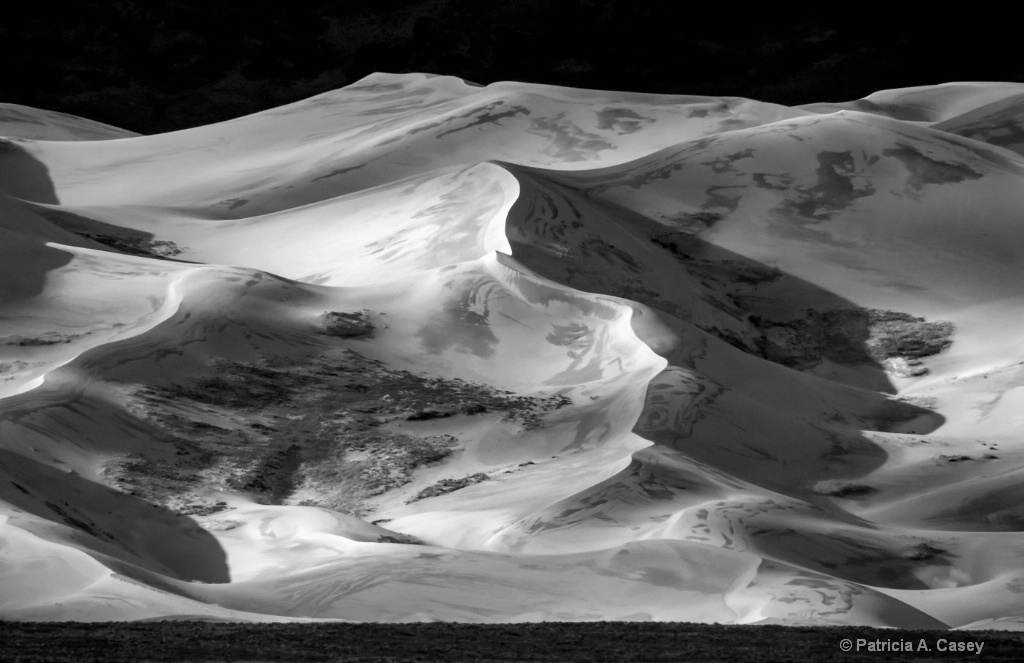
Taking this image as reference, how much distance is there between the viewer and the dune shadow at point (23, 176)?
41.4 ft

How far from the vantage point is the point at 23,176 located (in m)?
13.1

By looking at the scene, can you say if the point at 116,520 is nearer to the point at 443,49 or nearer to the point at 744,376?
the point at 744,376

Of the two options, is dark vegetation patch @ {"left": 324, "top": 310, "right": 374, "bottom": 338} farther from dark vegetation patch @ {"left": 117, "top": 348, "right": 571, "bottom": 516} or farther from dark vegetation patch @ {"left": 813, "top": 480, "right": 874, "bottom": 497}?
dark vegetation patch @ {"left": 813, "top": 480, "right": 874, "bottom": 497}

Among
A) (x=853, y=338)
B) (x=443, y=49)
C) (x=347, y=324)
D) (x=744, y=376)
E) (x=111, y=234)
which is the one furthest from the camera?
(x=443, y=49)

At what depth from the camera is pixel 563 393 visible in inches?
313

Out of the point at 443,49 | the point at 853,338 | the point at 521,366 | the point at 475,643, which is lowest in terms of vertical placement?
the point at 853,338

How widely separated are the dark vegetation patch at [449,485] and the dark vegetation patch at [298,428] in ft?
0.60

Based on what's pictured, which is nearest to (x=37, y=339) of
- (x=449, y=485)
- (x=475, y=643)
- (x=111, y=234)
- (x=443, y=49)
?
(x=449, y=485)

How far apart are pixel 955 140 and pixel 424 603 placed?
9.36 meters

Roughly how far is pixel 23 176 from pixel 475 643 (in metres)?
10.6

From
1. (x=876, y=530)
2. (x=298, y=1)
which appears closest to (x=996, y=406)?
(x=876, y=530)

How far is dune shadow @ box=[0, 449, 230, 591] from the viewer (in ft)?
18.2

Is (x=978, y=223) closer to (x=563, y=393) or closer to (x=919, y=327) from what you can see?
(x=919, y=327)

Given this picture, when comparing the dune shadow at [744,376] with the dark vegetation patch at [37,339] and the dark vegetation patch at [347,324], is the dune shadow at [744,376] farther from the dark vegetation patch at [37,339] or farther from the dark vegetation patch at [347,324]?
the dark vegetation patch at [37,339]
